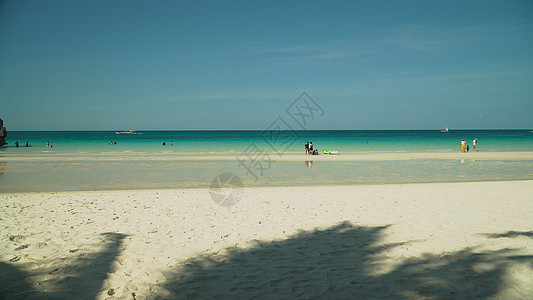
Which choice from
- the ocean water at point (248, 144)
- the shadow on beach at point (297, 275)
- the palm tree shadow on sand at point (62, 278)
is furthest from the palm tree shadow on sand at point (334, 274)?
the ocean water at point (248, 144)

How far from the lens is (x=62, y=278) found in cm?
515

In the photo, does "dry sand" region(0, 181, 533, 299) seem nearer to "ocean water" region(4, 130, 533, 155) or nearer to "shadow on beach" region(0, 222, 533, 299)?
"shadow on beach" region(0, 222, 533, 299)

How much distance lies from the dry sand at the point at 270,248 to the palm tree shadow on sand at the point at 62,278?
0.02 m

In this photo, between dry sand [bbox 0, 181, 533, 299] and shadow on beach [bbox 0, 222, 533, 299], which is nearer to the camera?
shadow on beach [bbox 0, 222, 533, 299]

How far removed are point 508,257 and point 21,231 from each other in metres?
10.3

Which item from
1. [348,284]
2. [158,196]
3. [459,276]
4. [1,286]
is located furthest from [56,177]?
[459,276]

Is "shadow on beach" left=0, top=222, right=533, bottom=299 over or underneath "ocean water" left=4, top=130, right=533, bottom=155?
underneath

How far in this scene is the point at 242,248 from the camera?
6562 millimetres

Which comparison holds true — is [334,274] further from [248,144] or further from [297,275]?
[248,144]

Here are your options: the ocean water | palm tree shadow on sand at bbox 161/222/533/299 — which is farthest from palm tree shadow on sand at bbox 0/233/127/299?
the ocean water

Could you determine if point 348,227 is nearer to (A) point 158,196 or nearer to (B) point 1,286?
(B) point 1,286

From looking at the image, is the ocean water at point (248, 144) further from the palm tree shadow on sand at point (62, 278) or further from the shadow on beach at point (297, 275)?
the shadow on beach at point (297, 275)

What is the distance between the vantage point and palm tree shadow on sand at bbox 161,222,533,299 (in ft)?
15.1

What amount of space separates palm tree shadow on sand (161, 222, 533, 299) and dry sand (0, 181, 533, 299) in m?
0.02
